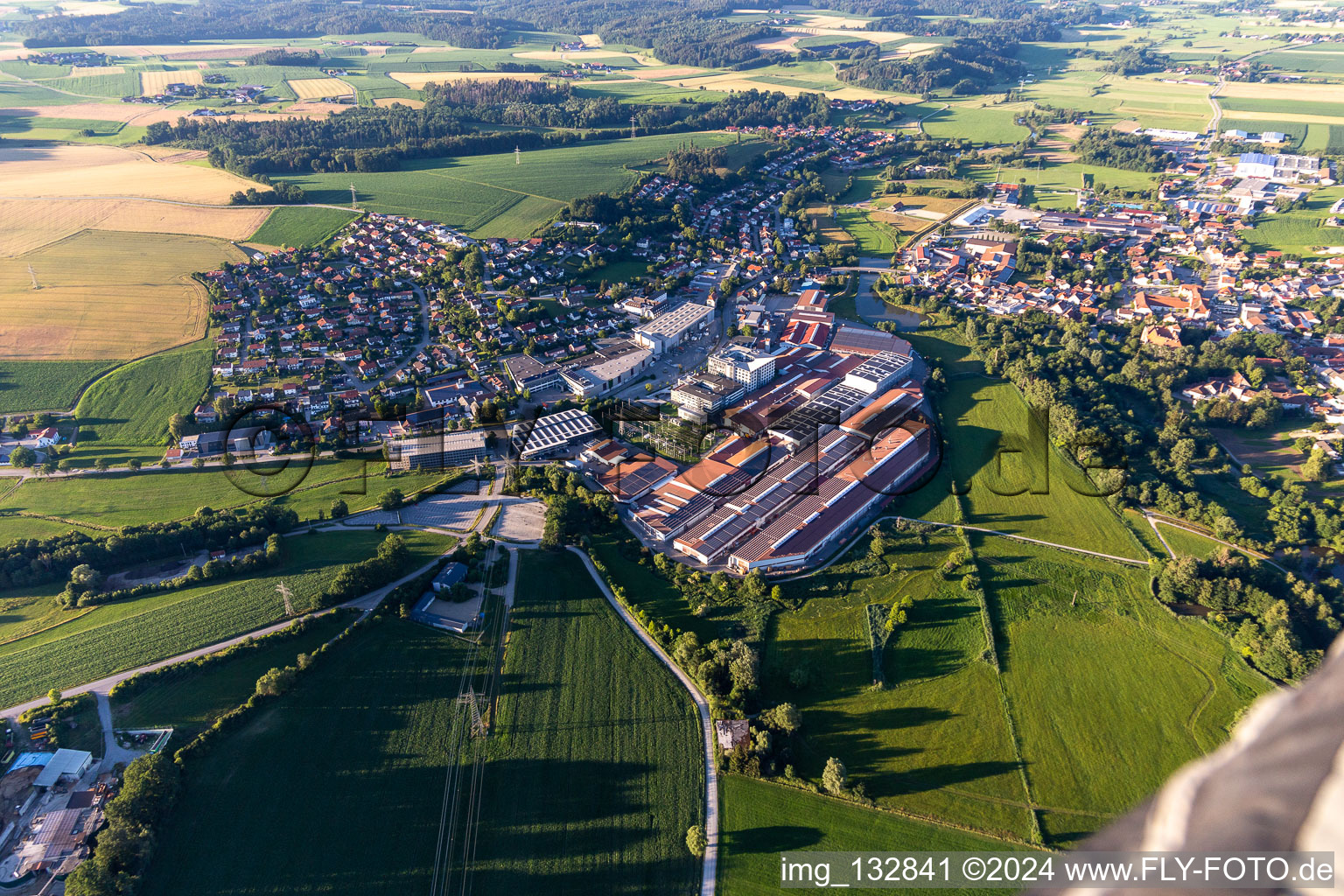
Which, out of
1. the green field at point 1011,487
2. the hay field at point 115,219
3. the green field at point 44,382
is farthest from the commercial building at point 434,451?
the hay field at point 115,219

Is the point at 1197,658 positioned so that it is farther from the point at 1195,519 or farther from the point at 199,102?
the point at 199,102

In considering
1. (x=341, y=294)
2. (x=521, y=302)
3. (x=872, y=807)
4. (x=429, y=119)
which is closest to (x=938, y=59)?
(x=429, y=119)

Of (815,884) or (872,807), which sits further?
(872,807)

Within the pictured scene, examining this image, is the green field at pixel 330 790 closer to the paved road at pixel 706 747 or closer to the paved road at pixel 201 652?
the paved road at pixel 201 652

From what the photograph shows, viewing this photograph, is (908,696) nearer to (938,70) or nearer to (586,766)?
(586,766)

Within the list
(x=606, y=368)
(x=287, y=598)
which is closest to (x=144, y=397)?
(x=287, y=598)

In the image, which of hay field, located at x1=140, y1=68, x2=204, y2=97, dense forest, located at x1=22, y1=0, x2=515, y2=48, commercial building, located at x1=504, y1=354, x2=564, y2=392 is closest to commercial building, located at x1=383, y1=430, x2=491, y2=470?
commercial building, located at x1=504, y1=354, x2=564, y2=392

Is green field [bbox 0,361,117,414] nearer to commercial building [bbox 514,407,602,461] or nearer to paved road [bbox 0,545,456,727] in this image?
paved road [bbox 0,545,456,727]
